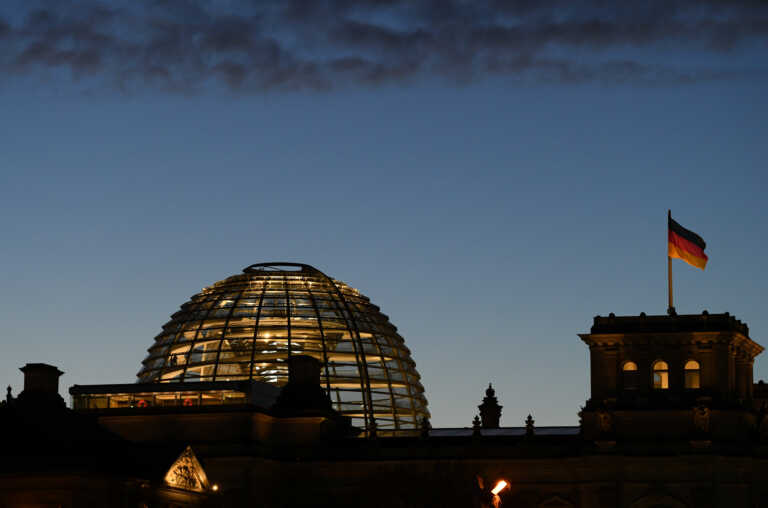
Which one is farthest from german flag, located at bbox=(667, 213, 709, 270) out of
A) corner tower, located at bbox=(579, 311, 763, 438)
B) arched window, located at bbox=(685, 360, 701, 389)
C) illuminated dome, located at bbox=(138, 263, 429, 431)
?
illuminated dome, located at bbox=(138, 263, 429, 431)

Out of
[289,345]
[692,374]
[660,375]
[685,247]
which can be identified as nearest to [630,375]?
[660,375]

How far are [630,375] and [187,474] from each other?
27.3 m

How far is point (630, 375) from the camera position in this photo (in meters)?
123

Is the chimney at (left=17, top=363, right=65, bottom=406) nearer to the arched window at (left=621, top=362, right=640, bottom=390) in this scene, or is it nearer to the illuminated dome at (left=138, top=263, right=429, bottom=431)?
the illuminated dome at (left=138, top=263, right=429, bottom=431)

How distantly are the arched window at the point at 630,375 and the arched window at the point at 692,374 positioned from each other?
9.57 ft

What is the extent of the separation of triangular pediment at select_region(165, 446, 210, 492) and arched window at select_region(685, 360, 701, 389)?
94.3ft

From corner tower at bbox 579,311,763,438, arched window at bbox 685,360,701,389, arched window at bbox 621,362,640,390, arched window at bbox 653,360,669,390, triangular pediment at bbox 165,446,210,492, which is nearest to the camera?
triangular pediment at bbox 165,446,210,492

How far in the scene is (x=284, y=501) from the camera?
116625 millimetres

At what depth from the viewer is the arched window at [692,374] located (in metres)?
121

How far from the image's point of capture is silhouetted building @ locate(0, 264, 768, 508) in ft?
371

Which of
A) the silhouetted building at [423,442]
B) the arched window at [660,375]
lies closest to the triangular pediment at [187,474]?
the silhouetted building at [423,442]

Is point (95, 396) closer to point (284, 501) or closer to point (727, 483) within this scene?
point (284, 501)

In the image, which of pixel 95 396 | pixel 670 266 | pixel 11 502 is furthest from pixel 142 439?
pixel 670 266

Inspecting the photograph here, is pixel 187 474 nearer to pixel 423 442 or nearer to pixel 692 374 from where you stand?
pixel 423 442
